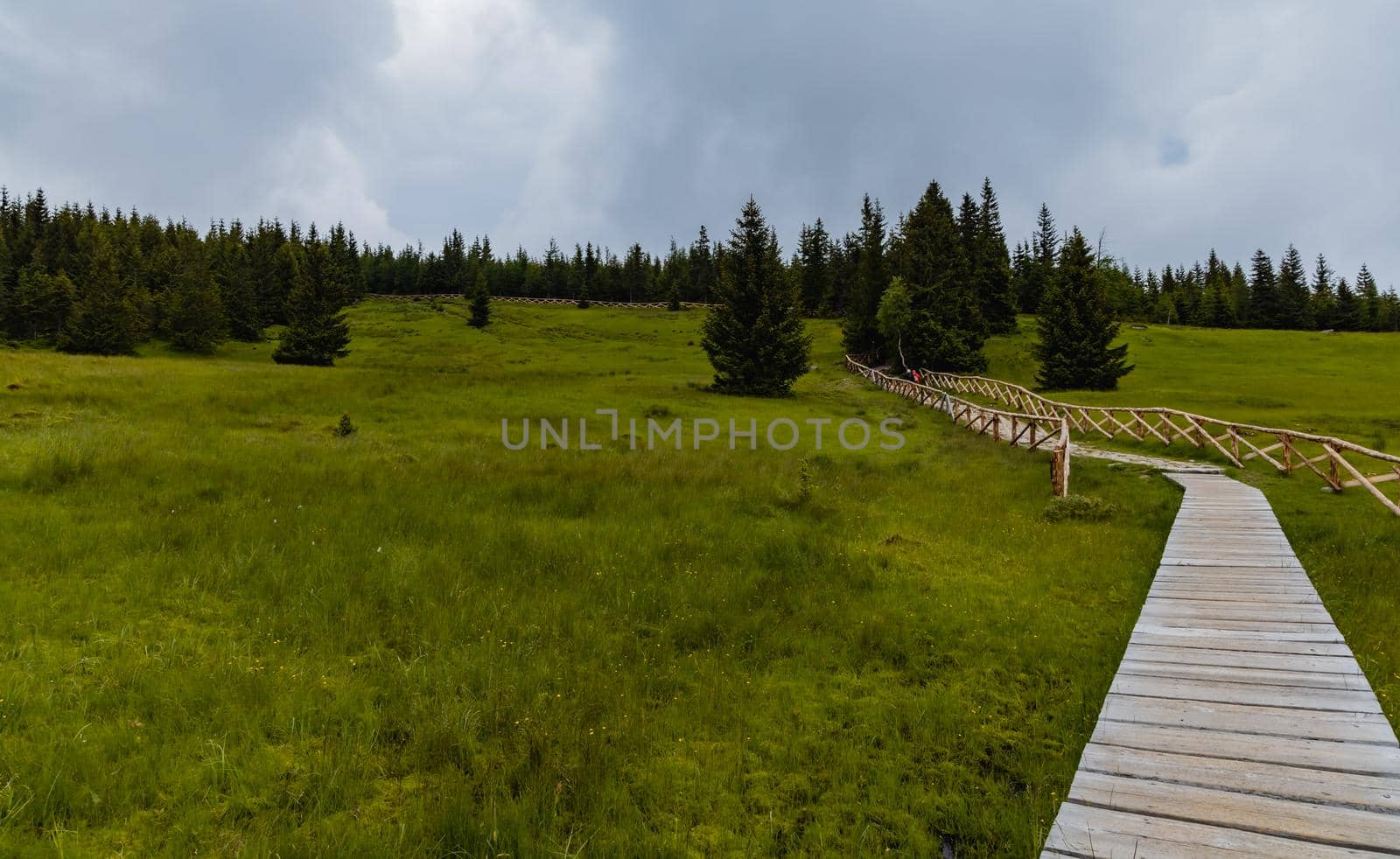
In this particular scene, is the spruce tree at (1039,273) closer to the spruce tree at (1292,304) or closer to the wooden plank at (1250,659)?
the spruce tree at (1292,304)

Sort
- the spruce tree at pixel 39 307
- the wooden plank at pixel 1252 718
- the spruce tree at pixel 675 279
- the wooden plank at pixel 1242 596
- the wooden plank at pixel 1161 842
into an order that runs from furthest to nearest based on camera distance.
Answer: the spruce tree at pixel 675 279 → the spruce tree at pixel 39 307 → the wooden plank at pixel 1242 596 → the wooden plank at pixel 1252 718 → the wooden plank at pixel 1161 842

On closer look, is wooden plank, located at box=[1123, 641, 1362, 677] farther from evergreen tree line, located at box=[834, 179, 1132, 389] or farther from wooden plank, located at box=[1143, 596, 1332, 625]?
evergreen tree line, located at box=[834, 179, 1132, 389]

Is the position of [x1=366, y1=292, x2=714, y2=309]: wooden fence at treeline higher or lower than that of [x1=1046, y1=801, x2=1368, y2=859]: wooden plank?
higher

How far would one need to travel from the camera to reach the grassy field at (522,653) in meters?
4.12

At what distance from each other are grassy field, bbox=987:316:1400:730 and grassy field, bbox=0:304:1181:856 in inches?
84.5

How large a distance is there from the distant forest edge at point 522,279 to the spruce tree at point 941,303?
0.26 meters

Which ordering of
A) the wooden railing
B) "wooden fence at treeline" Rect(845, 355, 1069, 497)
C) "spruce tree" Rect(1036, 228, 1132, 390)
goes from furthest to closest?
"spruce tree" Rect(1036, 228, 1132, 390) → "wooden fence at treeline" Rect(845, 355, 1069, 497) → the wooden railing

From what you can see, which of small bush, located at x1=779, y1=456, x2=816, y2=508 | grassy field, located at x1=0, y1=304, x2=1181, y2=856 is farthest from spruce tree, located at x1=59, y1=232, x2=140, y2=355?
small bush, located at x1=779, y1=456, x2=816, y2=508

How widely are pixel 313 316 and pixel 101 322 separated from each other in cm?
2157

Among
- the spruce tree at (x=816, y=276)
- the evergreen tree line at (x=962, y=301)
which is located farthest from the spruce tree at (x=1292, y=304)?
the spruce tree at (x=816, y=276)

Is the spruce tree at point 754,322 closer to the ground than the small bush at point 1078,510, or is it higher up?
higher up

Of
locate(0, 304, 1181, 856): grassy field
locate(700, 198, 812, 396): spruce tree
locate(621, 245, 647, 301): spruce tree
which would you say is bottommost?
locate(0, 304, 1181, 856): grassy field

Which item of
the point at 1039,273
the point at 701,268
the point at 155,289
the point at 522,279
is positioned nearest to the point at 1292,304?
the point at 1039,273

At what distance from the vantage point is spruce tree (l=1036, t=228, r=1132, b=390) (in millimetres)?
42750
